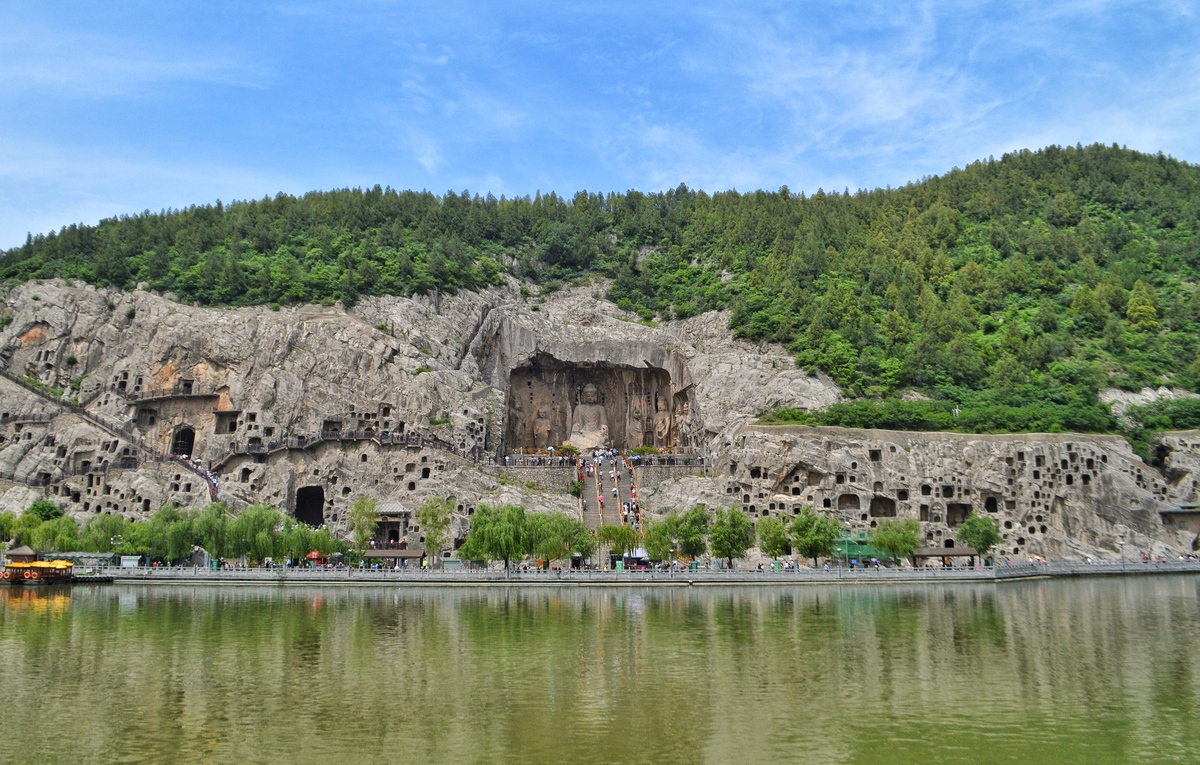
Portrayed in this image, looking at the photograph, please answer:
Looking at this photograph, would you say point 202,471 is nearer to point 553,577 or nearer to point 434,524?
point 434,524

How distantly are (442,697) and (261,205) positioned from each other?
9722 centimetres

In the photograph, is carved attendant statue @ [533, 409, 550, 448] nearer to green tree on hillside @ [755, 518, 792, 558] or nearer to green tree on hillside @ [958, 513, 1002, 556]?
green tree on hillside @ [755, 518, 792, 558]

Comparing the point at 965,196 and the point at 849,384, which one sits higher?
the point at 965,196

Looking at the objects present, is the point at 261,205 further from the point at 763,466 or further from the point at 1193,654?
the point at 1193,654

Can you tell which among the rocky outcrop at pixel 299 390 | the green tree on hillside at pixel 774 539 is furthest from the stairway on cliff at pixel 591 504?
the green tree on hillside at pixel 774 539

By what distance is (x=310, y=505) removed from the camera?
74.9 meters

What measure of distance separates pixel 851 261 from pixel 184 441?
6415cm

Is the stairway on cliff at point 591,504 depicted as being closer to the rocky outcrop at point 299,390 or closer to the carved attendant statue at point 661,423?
the rocky outcrop at point 299,390

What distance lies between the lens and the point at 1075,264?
3875 inches

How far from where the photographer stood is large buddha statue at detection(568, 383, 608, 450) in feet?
304

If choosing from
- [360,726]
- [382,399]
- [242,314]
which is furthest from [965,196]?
[360,726]

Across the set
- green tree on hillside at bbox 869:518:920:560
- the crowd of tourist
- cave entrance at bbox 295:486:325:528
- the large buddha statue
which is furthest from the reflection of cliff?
green tree on hillside at bbox 869:518:920:560

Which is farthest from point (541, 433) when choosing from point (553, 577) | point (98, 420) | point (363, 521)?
point (553, 577)

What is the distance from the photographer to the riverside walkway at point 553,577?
55.7m
